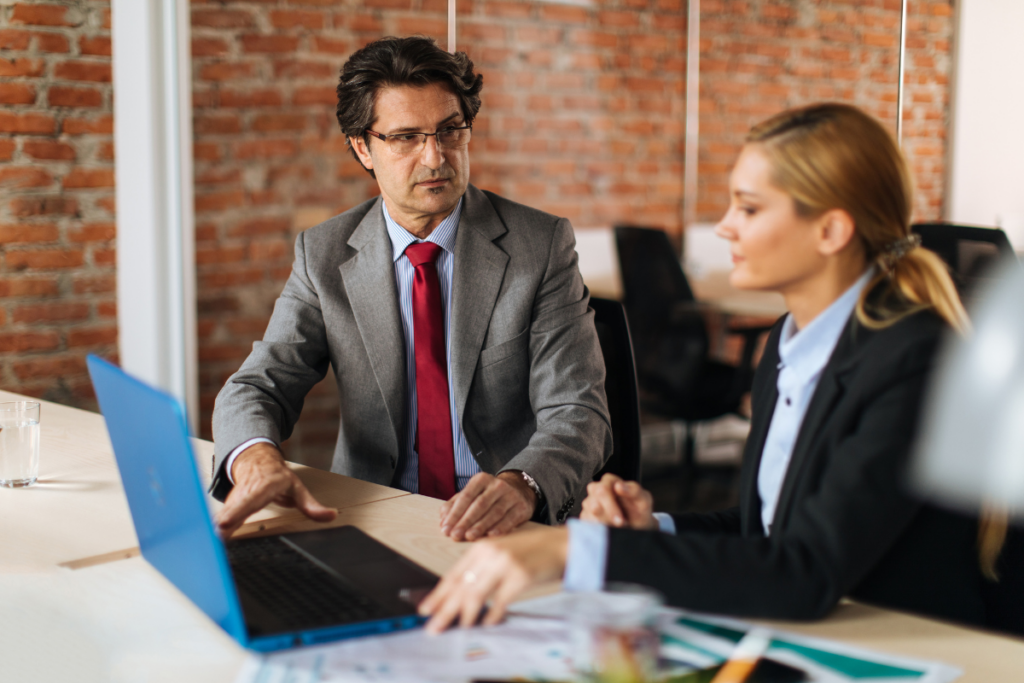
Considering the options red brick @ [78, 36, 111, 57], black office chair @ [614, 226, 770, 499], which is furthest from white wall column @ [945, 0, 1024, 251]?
red brick @ [78, 36, 111, 57]

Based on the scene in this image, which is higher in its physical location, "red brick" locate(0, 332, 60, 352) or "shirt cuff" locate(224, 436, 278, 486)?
"shirt cuff" locate(224, 436, 278, 486)

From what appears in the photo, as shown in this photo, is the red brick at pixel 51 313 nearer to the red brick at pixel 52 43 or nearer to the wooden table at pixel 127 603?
the red brick at pixel 52 43

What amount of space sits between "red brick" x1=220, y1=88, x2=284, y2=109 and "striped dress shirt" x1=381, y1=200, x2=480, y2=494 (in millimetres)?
1645

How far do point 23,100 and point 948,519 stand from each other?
292cm

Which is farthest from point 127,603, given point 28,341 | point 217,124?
point 217,124

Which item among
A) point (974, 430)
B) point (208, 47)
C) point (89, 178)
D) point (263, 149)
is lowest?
point (974, 430)

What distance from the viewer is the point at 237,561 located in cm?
111

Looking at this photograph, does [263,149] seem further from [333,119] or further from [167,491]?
[167,491]

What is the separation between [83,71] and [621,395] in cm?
227

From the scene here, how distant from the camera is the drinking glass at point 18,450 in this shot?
1488 millimetres

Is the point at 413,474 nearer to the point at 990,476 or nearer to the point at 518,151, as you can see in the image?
the point at 990,476

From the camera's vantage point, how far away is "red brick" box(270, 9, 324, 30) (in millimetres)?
3303

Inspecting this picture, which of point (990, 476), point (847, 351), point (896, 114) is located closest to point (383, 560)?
point (847, 351)

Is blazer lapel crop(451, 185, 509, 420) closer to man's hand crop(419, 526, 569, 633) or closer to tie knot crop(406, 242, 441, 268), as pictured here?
tie knot crop(406, 242, 441, 268)
